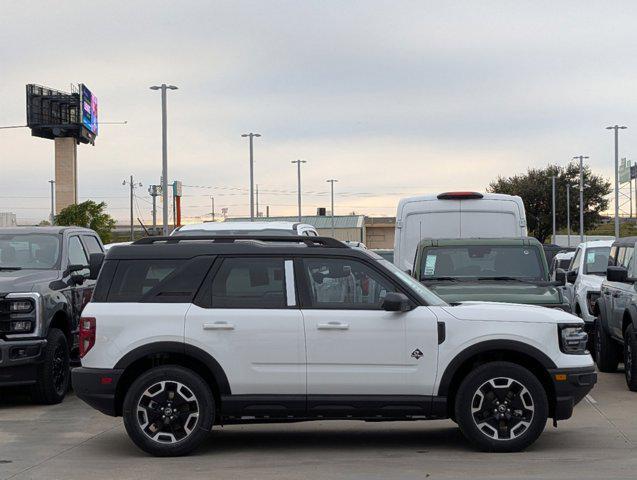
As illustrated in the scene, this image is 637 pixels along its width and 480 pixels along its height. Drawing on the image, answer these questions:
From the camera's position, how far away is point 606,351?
15172 millimetres

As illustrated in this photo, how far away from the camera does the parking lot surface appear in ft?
27.8

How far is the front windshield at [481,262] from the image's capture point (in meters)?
13.6

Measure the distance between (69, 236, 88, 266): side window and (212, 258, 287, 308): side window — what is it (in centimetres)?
548

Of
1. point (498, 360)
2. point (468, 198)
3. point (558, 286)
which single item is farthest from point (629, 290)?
point (498, 360)

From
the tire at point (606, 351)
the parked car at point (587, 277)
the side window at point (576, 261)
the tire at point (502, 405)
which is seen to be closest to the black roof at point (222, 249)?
the tire at point (502, 405)

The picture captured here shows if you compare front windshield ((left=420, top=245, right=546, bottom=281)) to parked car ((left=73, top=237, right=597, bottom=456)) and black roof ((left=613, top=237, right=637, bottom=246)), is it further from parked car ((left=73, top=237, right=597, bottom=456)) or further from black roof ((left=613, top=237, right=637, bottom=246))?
parked car ((left=73, top=237, right=597, bottom=456))

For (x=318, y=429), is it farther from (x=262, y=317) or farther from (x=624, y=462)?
(x=624, y=462)

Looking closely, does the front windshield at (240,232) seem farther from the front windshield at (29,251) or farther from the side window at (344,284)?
the side window at (344,284)

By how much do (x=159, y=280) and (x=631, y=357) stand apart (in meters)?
6.48

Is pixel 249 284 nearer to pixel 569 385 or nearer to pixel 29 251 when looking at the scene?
pixel 569 385

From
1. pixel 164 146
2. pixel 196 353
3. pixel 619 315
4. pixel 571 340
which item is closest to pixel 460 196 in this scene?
pixel 619 315

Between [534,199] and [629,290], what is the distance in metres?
84.1

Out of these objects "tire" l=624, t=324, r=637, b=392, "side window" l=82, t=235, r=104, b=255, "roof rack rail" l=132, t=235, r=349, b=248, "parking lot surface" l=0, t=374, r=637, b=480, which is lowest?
"parking lot surface" l=0, t=374, r=637, b=480

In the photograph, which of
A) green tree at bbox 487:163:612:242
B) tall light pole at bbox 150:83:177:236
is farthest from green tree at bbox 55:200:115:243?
green tree at bbox 487:163:612:242
